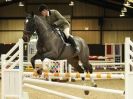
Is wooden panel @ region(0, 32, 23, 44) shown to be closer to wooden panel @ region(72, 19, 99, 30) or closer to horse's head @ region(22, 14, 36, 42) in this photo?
wooden panel @ region(72, 19, 99, 30)

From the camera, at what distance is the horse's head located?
24.4 feet

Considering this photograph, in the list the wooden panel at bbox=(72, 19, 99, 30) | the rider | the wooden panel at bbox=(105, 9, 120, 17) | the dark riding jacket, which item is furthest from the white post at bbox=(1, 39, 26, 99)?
the wooden panel at bbox=(105, 9, 120, 17)

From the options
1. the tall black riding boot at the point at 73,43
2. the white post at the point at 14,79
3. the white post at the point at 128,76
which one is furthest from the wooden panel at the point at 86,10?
the white post at the point at 128,76

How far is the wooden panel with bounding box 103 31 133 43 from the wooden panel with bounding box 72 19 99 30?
1.01 meters

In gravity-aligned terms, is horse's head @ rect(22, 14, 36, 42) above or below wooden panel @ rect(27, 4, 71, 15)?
below

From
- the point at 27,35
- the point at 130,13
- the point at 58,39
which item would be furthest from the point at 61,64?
the point at 130,13

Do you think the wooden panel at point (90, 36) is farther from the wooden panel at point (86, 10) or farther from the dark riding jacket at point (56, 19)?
the dark riding jacket at point (56, 19)

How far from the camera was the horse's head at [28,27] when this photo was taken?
24.4 feet

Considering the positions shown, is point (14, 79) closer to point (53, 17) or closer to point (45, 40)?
point (45, 40)

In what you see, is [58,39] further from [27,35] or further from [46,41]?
[27,35]

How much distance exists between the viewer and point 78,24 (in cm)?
3086

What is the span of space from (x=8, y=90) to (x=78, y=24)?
24.4m

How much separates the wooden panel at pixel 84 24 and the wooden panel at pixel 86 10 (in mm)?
522

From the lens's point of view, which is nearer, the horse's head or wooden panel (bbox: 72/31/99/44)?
the horse's head
